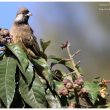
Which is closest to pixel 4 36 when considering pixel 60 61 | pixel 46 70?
pixel 46 70

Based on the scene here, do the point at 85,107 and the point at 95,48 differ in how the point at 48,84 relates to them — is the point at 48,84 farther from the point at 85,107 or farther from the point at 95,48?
the point at 95,48

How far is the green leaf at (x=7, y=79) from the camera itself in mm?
1997

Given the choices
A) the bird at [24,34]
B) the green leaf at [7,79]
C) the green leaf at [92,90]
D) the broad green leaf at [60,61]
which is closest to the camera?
the green leaf at [7,79]

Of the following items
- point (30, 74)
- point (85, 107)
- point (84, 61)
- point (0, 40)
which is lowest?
point (84, 61)

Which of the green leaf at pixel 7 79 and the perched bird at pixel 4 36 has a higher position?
the perched bird at pixel 4 36

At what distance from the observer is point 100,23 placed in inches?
239

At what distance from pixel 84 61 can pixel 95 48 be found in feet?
0.76

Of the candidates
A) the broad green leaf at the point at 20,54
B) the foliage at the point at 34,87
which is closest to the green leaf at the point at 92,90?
the foliage at the point at 34,87

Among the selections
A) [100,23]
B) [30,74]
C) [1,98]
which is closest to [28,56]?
[30,74]

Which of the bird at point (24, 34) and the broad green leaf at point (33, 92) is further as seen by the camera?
the bird at point (24, 34)

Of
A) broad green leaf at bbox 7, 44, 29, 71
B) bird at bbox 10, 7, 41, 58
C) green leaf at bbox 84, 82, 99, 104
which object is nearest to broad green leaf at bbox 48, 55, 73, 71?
bird at bbox 10, 7, 41, 58

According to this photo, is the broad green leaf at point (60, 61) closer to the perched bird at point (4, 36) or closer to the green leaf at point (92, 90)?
the green leaf at point (92, 90)

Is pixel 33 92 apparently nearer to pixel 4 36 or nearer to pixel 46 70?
pixel 46 70

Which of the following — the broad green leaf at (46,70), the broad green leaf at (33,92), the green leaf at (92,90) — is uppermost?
the broad green leaf at (46,70)
